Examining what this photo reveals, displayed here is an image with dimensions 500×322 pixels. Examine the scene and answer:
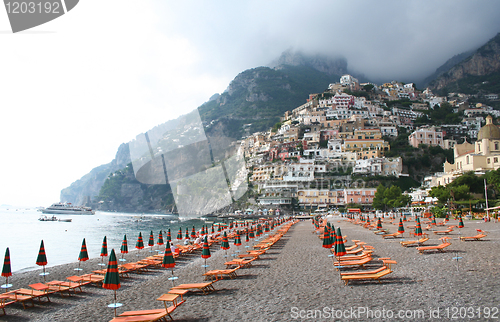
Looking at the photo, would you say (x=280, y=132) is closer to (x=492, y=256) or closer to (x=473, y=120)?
(x=473, y=120)

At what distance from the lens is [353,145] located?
8169 cm

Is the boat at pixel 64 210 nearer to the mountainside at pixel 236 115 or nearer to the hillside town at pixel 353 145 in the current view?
the mountainside at pixel 236 115

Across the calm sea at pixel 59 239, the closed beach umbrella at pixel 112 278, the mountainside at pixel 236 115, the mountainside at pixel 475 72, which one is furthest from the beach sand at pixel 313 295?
the mountainside at pixel 475 72

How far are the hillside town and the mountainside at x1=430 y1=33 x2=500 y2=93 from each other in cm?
1776

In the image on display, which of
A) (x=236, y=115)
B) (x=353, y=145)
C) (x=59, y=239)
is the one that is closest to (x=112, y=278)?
(x=59, y=239)

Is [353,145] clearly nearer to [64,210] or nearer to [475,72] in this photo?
[64,210]

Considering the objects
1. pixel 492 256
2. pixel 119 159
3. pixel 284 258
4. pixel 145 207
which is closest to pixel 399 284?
pixel 492 256

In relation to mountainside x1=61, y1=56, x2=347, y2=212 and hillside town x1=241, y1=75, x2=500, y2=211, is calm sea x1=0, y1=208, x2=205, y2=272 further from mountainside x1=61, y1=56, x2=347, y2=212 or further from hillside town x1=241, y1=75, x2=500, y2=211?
mountainside x1=61, y1=56, x2=347, y2=212

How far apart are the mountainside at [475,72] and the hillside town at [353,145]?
17.8 m

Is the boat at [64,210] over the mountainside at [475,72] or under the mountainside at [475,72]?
under

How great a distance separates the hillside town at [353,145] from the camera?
59916 millimetres

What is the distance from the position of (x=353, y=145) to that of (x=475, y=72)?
10558 cm

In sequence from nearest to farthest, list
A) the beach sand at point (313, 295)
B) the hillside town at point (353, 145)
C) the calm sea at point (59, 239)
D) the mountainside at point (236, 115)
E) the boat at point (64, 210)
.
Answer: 1. the beach sand at point (313, 295)
2. the calm sea at point (59, 239)
3. the hillside town at point (353, 145)
4. the boat at point (64, 210)
5. the mountainside at point (236, 115)

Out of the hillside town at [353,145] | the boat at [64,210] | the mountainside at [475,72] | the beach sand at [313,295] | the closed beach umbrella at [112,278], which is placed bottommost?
the boat at [64,210]
